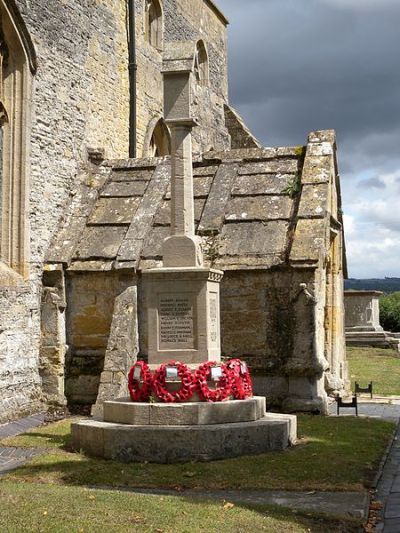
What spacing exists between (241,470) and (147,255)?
552 centimetres

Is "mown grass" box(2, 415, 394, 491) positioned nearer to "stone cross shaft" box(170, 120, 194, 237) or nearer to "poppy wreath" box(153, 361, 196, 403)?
"poppy wreath" box(153, 361, 196, 403)

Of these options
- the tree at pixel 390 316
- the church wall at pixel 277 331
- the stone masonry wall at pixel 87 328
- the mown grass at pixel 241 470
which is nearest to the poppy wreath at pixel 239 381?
the mown grass at pixel 241 470

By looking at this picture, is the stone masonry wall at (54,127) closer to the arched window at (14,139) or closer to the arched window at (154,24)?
the arched window at (14,139)

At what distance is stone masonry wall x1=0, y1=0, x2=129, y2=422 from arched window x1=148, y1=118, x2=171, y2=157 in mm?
2691

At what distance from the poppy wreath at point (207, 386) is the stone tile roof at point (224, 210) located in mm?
3258

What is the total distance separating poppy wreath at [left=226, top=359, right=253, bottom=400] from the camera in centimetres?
997

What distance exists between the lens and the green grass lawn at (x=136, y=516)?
6.00 meters

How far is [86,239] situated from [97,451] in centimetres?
536

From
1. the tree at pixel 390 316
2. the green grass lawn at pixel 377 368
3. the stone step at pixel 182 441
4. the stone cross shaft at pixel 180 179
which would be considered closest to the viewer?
the stone step at pixel 182 441

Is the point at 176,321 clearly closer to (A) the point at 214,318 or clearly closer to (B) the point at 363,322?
(A) the point at 214,318

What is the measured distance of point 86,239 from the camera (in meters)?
13.9

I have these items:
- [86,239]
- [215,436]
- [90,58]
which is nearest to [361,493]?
[215,436]

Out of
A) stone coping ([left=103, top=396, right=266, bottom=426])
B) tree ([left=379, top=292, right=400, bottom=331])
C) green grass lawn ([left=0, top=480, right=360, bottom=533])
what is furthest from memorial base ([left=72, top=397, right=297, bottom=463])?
tree ([left=379, top=292, right=400, bottom=331])

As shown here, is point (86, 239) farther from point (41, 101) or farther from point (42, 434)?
point (42, 434)
